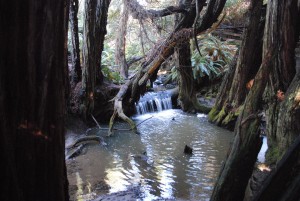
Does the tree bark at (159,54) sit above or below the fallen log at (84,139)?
above

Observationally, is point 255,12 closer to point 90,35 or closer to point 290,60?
point 290,60

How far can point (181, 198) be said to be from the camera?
15.4 ft

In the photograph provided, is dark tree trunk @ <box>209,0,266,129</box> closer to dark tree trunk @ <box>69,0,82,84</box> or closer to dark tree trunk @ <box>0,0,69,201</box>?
dark tree trunk @ <box>69,0,82,84</box>

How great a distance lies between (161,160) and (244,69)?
11.7 ft

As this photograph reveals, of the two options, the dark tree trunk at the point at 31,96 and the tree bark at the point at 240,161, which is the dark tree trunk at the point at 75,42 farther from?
the dark tree trunk at the point at 31,96

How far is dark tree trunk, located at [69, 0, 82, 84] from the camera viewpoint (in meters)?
8.20

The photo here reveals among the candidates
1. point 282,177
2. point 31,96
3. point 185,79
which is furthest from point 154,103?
point 31,96

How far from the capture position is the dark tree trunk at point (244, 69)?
8.12 m

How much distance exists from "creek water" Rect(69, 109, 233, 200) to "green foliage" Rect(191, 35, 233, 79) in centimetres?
333

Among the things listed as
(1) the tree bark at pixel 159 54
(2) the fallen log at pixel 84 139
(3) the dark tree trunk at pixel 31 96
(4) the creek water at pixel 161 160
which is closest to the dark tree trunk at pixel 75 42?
(1) the tree bark at pixel 159 54

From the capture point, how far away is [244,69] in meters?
8.41

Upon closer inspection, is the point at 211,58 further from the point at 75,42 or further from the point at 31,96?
the point at 31,96

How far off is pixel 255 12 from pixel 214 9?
1.02 metres

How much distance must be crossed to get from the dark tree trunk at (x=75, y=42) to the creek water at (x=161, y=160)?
1743 mm
